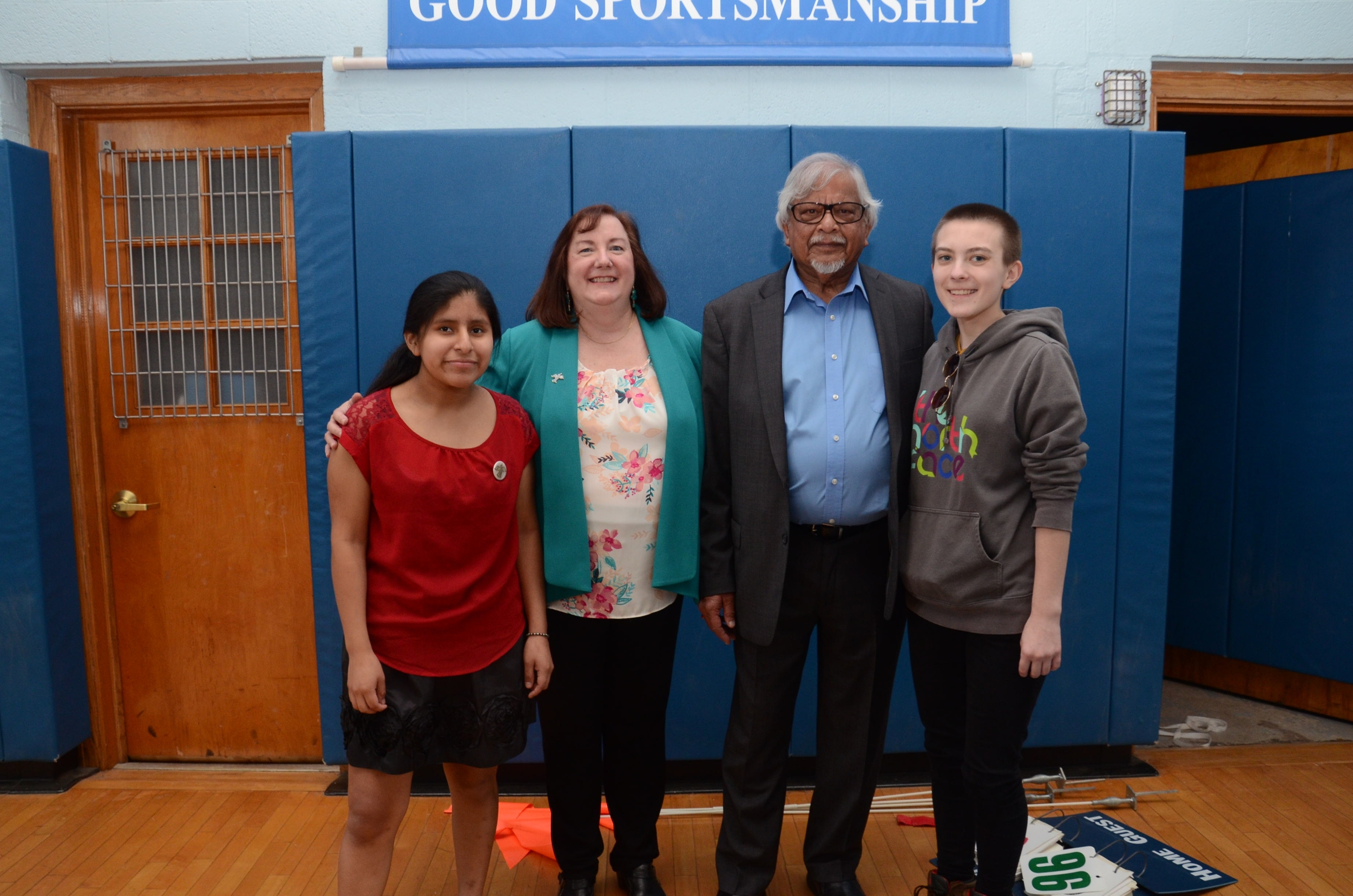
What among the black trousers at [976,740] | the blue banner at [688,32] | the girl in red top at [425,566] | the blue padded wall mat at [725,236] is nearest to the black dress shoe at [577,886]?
the girl in red top at [425,566]

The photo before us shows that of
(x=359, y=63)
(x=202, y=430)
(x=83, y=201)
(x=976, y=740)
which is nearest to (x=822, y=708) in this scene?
(x=976, y=740)

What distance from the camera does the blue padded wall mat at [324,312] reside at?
2498 millimetres

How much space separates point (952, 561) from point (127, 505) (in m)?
2.72

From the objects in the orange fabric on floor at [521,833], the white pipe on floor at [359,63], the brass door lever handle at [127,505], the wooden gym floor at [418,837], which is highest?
the white pipe on floor at [359,63]

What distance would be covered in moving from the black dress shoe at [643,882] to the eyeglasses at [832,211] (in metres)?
1.62

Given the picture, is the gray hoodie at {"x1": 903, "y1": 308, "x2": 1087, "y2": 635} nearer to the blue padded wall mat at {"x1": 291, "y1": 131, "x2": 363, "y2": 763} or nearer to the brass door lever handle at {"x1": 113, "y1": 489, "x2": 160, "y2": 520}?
the blue padded wall mat at {"x1": 291, "y1": 131, "x2": 363, "y2": 763}

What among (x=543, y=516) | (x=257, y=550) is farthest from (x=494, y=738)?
(x=257, y=550)

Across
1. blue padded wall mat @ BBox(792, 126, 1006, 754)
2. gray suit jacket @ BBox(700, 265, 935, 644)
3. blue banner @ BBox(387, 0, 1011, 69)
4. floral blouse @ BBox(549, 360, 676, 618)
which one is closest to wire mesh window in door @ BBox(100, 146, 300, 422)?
blue banner @ BBox(387, 0, 1011, 69)

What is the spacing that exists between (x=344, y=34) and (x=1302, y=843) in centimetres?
378

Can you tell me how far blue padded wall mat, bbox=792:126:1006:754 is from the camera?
254 centimetres

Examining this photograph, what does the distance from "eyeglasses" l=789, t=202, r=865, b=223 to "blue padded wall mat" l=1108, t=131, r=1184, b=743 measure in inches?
49.0

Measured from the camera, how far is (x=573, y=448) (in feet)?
6.11

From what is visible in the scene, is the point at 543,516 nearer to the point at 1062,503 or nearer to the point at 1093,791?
the point at 1062,503

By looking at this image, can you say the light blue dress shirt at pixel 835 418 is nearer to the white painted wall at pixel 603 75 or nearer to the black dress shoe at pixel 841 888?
the black dress shoe at pixel 841 888
